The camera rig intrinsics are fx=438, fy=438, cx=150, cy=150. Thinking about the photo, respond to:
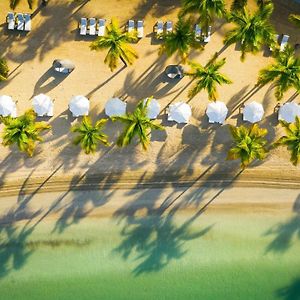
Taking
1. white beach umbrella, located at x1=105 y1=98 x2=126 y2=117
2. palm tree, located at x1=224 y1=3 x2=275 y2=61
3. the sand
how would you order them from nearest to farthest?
palm tree, located at x1=224 y1=3 x2=275 y2=61 → white beach umbrella, located at x1=105 y1=98 x2=126 y2=117 → the sand

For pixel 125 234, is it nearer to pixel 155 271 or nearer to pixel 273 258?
pixel 155 271

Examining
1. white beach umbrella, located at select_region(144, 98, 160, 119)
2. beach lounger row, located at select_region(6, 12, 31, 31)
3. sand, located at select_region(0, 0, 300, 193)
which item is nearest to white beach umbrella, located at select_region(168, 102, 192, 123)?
sand, located at select_region(0, 0, 300, 193)

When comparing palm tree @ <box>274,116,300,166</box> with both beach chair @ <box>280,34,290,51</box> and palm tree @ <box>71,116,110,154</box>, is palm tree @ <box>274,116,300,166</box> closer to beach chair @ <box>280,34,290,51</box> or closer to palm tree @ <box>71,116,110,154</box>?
beach chair @ <box>280,34,290,51</box>

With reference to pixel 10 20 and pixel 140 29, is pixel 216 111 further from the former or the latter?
pixel 10 20

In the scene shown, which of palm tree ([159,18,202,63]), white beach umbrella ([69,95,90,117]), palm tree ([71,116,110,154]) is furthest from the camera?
white beach umbrella ([69,95,90,117])

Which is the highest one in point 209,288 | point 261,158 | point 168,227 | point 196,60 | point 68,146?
point 196,60

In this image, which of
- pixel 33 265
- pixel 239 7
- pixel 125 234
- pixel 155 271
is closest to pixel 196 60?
pixel 239 7

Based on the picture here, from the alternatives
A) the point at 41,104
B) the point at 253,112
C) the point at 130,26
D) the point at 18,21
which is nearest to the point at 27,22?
the point at 18,21
